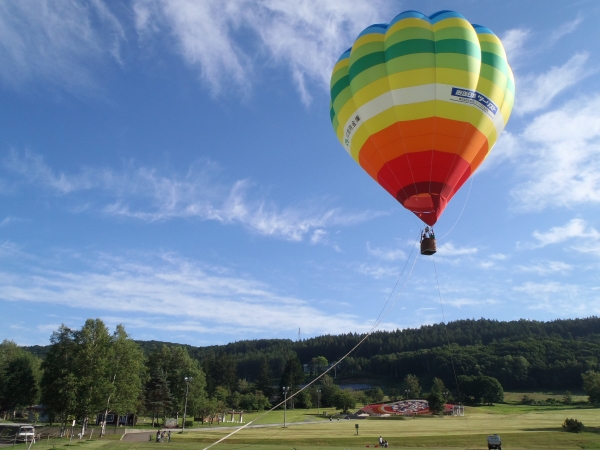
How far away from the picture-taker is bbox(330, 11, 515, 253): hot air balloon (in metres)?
18.3

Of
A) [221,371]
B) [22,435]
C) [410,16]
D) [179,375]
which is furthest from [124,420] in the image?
[410,16]

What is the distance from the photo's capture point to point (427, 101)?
59.7ft

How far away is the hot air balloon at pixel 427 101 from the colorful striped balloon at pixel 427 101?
0.04 metres

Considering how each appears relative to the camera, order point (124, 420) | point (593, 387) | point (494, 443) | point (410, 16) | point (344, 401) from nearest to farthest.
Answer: point (410, 16) < point (494, 443) < point (124, 420) < point (593, 387) < point (344, 401)

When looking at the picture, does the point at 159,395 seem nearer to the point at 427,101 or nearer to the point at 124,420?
the point at 124,420

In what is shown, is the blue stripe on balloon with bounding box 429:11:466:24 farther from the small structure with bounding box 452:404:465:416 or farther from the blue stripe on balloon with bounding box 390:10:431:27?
the small structure with bounding box 452:404:465:416

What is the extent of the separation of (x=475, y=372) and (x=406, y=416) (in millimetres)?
86787

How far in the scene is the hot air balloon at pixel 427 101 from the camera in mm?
18266

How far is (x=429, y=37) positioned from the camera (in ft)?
61.4

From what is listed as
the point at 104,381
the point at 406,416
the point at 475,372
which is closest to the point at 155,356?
the point at 104,381

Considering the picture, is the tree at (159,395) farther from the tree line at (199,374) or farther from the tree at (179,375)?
the tree at (179,375)

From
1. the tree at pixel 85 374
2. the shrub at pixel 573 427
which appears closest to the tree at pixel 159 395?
the tree at pixel 85 374

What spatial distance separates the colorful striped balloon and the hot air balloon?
0.04 meters

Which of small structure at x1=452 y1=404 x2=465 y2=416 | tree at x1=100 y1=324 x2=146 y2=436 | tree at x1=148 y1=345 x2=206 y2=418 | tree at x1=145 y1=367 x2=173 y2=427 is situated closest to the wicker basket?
tree at x1=100 y1=324 x2=146 y2=436
